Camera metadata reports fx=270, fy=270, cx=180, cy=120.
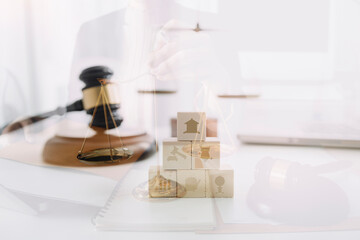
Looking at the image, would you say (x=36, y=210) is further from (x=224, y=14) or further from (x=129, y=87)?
(x=224, y=14)

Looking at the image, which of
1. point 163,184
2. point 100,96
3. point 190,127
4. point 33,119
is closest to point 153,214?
point 163,184

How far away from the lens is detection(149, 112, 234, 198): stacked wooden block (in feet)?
2.10

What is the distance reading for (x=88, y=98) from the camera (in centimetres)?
87

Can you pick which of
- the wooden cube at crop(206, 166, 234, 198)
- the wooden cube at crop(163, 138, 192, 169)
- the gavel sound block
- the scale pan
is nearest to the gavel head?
the gavel sound block

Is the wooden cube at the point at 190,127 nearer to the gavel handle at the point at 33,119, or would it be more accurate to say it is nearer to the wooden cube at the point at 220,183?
the wooden cube at the point at 220,183

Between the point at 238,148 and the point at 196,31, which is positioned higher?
the point at 196,31

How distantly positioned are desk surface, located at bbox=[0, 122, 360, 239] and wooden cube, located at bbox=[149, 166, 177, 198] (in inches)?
4.5

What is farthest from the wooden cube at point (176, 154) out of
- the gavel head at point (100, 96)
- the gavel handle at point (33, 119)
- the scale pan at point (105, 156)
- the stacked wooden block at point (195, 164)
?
the gavel handle at point (33, 119)

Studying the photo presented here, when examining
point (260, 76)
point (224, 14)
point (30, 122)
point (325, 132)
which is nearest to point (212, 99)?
point (260, 76)

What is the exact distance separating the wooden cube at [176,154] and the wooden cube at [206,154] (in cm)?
1

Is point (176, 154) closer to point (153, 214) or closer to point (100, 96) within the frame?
A: point (153, 214)

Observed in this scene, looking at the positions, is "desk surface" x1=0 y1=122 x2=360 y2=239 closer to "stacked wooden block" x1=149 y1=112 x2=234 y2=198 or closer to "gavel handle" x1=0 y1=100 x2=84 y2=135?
"stacked wooden block" x1=149 y1=112 x2=234 y2=198

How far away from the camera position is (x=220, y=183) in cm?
65

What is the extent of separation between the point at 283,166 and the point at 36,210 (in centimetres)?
70
